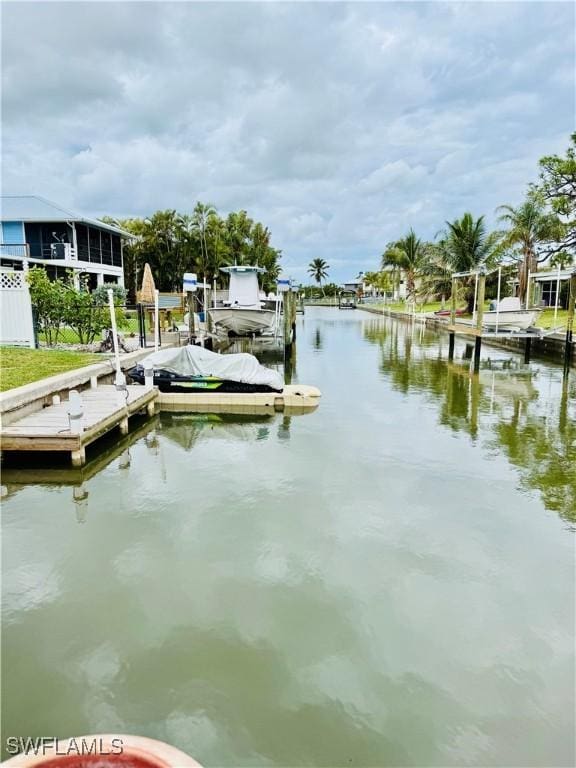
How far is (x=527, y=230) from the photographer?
3173cm

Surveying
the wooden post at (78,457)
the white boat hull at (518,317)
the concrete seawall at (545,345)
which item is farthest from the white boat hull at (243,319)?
the wooden post at (78,457)

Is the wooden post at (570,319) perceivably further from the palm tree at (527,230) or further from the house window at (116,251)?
the house window at (116,251)

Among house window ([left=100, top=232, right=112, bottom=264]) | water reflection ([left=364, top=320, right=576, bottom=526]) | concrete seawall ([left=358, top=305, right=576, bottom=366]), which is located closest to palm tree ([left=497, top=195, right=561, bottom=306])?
concrete seawall ([left=358, top=305, right=576, bottom=366])

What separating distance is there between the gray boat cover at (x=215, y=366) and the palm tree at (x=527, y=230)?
2474 centimetres

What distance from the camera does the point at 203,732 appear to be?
2979 millimetres

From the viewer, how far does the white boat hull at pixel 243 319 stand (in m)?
21.0

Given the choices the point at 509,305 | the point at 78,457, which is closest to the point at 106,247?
the point at 509,305

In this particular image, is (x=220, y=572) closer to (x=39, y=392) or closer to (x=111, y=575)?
(x=111, y=575)

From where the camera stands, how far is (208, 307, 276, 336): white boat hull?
2105cm

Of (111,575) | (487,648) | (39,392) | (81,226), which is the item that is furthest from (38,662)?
(81,226)

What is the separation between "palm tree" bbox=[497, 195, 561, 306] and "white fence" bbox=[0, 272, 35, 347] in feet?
89.0

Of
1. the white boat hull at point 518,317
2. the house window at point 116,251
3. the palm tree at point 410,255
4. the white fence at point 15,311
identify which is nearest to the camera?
the white fence at point 15,311

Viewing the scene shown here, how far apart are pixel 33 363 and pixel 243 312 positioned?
11133 mm

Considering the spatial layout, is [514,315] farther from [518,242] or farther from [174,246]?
[174,246]
